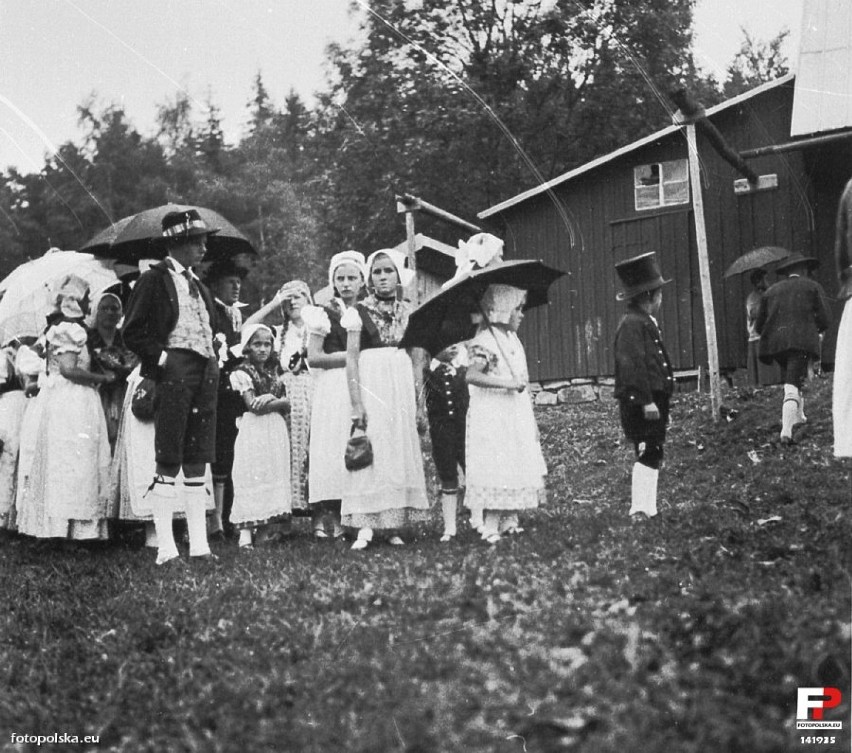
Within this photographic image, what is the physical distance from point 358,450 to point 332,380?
0.83 meters

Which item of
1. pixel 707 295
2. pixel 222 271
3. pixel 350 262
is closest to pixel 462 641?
pixel 350 262

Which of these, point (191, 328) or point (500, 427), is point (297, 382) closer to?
point (191, 328)

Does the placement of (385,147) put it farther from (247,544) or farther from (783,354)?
(247,544)

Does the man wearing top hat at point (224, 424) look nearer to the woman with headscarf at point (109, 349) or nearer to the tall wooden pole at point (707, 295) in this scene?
the woman with headscarf at point (109, 349)

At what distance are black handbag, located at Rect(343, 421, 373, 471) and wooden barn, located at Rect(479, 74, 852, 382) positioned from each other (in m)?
11.7

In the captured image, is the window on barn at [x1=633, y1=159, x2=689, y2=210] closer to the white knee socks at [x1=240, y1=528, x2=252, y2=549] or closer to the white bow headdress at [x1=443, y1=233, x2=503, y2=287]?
the white bow headdress at [x1=443, y1=233, x2=503, y2=287]

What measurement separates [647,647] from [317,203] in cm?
3147

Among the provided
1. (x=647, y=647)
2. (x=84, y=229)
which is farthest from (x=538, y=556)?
(x=84, y=229)

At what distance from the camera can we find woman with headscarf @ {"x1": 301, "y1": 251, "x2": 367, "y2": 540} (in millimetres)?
8617

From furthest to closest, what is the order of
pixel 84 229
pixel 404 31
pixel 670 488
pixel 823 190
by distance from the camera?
1. pixel 84 229
2. pixel 404 31
3. pixel 823 190
4. pixel 670 488

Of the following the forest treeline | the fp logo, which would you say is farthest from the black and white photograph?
the forest treeline

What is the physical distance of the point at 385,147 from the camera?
31.6 m

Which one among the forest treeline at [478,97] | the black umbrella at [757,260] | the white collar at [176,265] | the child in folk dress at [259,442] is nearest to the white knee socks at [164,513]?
the child in folk dress at [259,442]

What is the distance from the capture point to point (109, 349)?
9461mm
